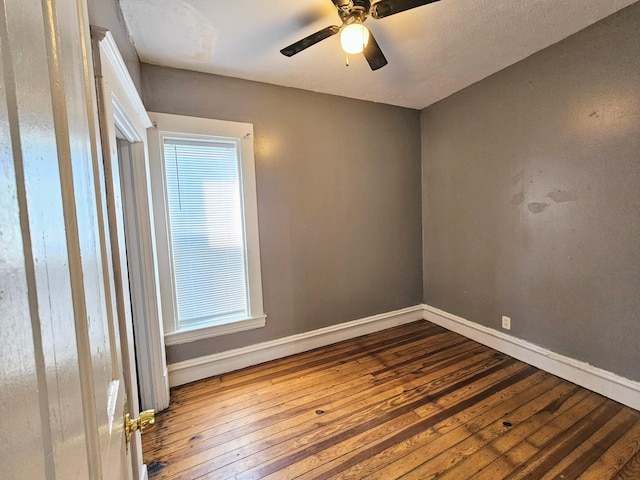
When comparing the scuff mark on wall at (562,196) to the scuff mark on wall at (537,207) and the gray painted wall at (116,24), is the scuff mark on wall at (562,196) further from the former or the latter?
the gray painted wall at (116,24)

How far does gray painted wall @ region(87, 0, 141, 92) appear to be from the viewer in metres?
1.13

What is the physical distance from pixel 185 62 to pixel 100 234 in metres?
2.01

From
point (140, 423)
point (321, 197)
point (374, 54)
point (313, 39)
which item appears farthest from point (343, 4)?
point (140, 423)

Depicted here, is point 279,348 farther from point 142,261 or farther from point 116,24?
point 116,24

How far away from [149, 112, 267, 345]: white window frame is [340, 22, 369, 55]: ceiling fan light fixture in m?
1.13

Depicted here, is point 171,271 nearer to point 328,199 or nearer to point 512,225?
point 328,199

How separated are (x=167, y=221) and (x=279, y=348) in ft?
4.85

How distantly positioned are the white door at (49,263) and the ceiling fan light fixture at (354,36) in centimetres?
128

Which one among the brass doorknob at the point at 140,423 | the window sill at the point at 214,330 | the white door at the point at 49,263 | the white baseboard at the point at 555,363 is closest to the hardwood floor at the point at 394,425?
the white baseboard at the point at 555,363

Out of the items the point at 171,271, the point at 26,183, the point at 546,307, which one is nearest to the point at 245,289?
the point at 171,271

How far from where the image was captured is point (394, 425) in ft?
5.86

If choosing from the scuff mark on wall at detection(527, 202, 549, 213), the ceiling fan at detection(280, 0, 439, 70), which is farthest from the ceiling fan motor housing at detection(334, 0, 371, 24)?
the scuff mark on wall at detection(527, 202, 549, 213)

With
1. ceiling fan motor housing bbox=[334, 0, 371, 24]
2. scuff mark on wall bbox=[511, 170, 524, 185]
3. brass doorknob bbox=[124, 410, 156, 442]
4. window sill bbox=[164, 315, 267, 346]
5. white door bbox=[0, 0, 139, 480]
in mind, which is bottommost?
window sill bbox=[164, 315, 267, 346]

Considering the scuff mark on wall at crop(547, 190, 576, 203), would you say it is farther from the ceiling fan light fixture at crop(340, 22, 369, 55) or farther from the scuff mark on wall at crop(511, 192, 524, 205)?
the ceiling fan light fixture at crop(340, 22, 369, 55)
